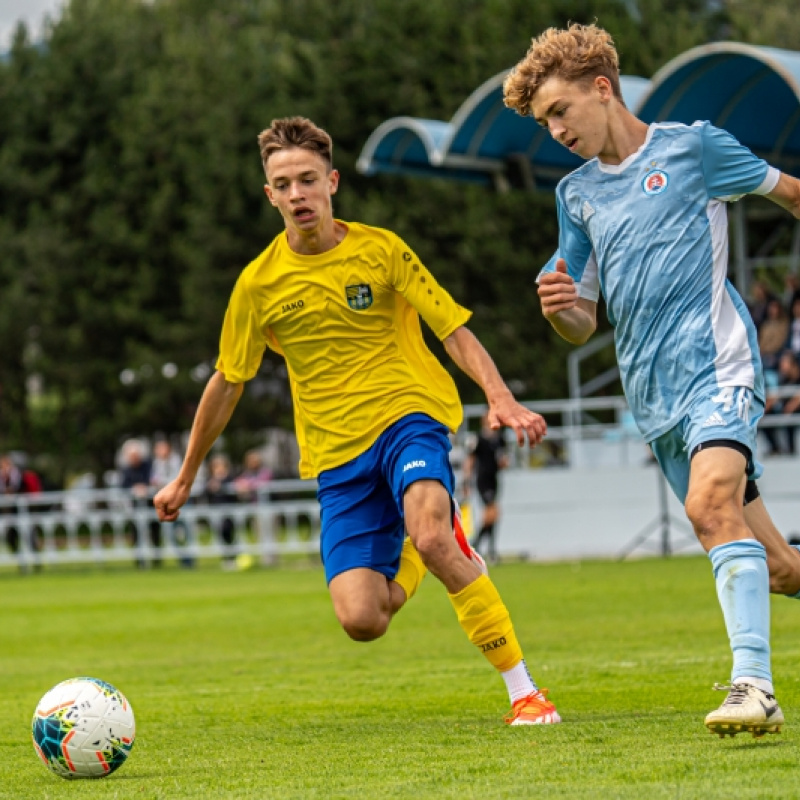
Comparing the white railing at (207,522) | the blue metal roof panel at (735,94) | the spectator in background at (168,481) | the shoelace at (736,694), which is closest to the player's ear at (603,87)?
the shoelace at (736,694)

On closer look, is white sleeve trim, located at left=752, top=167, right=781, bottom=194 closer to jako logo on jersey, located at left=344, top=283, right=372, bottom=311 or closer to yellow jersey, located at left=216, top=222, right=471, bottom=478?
yellow jersey, located at left=216, top=222, right=471, bottom=478

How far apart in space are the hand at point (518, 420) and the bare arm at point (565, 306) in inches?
13.3

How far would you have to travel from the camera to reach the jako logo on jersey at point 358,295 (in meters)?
7.17

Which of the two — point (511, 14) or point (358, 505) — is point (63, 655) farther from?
point (511, 14)

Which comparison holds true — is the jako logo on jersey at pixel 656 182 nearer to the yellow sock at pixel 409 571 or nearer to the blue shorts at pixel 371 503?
the blue shorts at pixel 371 503

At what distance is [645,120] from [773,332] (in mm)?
3717

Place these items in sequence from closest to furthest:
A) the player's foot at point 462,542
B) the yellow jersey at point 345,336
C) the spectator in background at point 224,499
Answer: the player's foot at point 462,542
the yellow jersey at point 345,336
the spectator in background at point 224,499

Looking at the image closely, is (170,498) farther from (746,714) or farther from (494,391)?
(746,714)

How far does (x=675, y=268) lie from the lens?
5832mm

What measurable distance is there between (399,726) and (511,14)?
34024mm

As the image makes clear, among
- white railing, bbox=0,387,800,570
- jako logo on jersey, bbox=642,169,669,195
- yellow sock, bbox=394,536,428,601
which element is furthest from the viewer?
white railing, bbox=0,387,800,570

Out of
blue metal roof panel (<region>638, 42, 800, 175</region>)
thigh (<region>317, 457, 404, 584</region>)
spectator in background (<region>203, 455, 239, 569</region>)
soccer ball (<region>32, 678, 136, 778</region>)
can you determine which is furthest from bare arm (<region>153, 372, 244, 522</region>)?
spectator in background (<region>203, 455, 239, 569</region>)

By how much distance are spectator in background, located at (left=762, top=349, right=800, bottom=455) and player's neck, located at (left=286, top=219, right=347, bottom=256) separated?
50.0ft

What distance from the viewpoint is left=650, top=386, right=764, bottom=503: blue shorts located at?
5.60 m
